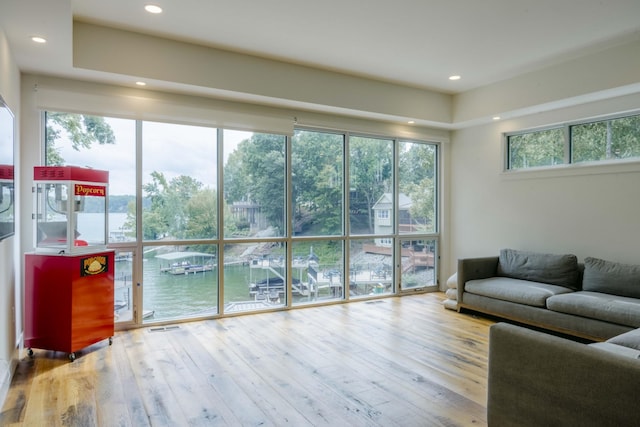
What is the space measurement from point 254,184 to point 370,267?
2.13 metres

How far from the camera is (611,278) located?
4.09 metres

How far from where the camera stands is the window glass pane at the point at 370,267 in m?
5.74

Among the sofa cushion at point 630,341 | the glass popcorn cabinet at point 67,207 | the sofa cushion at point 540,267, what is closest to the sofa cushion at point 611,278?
the sofa cushion at point 540,267

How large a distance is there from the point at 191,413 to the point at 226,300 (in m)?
2.34

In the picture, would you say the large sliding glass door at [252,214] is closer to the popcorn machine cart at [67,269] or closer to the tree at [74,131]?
the tree at [74,131]

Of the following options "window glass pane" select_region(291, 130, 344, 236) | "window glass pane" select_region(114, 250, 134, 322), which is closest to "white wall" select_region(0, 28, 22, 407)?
"window glass pane" select_region(114, 250, 134, 322)

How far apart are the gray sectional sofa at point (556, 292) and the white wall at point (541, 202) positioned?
0.32 m

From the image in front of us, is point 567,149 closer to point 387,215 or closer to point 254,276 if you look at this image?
point 387,215

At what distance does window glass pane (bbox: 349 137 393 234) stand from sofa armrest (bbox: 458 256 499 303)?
128 centimetres

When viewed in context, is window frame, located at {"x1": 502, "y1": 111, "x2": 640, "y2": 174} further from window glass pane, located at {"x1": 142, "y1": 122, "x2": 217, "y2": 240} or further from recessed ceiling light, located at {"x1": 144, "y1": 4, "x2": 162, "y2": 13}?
recessed ceiling light, located at {"x1": 144, "y1": 4, "x2": 162, "y2": 13}

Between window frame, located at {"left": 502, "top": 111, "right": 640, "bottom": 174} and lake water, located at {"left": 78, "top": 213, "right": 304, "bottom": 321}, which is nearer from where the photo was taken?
lake water, located at {"left": 78, "top": 213, "right": 304, "bottom": 321}

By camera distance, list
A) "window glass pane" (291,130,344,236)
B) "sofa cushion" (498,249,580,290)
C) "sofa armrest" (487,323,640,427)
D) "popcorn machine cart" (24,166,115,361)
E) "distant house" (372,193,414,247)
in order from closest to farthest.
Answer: "sofa armrest" (487,323,640,427)
"popcorn machine cart" (24,166,115,361)
"sofa cushion" (498,249,580,290)
"window glass pane" (291,130,344,236)
"distant house" (372,193,414,247)

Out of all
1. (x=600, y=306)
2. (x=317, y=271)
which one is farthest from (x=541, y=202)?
(x=317, y=271)

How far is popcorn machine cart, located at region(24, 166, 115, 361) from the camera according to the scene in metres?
3.38
